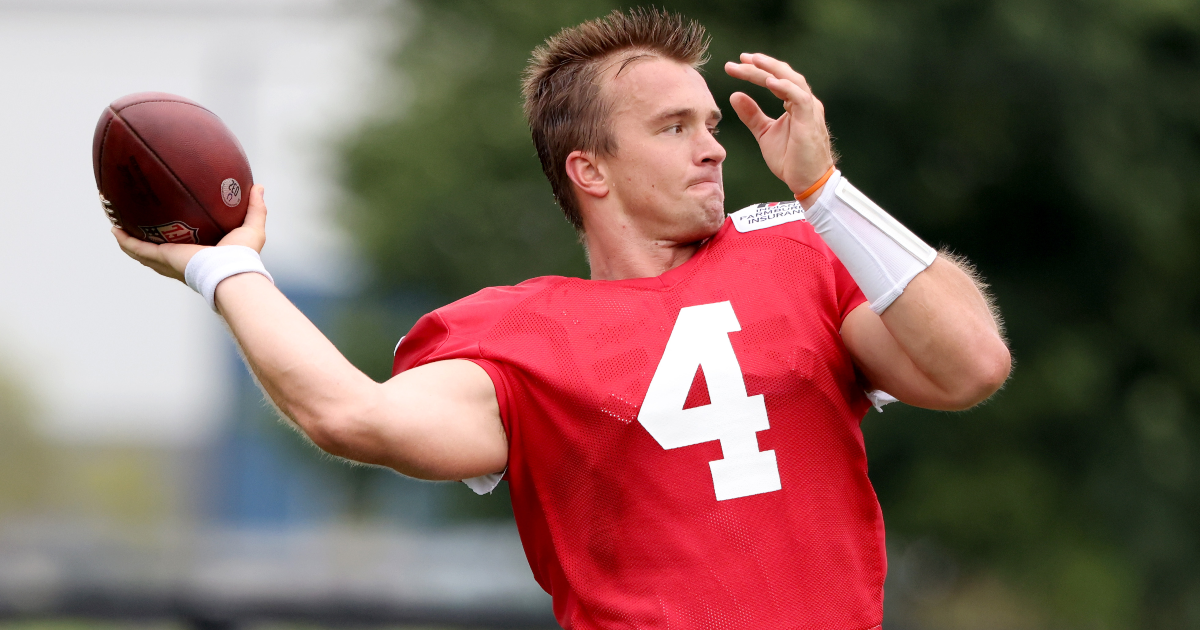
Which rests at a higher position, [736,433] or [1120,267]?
[736,433]

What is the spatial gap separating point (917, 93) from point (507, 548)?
487cm

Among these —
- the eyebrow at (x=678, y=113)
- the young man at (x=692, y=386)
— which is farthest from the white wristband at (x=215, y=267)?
A: the eyebrow at (x=678, y=113)

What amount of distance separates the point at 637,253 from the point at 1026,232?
6524mm

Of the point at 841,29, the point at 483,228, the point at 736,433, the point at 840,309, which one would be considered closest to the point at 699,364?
the point at 736,433

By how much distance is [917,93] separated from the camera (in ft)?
26.9

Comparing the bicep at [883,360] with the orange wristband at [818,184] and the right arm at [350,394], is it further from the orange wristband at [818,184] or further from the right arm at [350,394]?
the right arm at [350,394]

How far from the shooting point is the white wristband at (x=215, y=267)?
221 cm

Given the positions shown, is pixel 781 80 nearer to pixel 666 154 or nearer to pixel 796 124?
pixel 796 124

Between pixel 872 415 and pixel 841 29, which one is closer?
pixel 841 29

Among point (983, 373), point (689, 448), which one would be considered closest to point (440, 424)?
point (689, 448)

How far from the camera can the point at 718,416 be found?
2408 millimetres

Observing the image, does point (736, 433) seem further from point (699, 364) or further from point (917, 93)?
point (917, 93)

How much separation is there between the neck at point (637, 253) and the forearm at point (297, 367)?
794 mm

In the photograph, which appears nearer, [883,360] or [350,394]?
[350,394]
